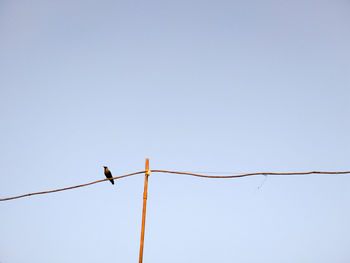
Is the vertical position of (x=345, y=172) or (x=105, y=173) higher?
(x=105, y=173)

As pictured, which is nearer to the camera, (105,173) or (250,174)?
(250,174)

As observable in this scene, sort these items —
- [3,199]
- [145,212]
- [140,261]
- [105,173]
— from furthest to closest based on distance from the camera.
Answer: [105,173] → [3,199] → [145,212] → [140,261]

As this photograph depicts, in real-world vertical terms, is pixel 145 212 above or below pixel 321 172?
below

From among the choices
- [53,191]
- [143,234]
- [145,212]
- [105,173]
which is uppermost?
[105,173]

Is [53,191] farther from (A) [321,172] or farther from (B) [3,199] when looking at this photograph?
(A) [321,172]

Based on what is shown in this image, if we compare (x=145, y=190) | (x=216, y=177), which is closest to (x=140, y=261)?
(x=145, y=190)

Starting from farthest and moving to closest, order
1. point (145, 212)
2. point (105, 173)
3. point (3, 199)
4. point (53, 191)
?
point (105, 173)
point (3, 199)
point (53, 191)
point (145, 212)

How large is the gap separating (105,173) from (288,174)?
10.9 meters

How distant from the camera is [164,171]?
6445 mm

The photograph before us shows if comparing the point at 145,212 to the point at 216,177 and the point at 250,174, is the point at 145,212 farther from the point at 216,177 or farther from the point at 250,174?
the point at 250,174

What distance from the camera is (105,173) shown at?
14391 mm

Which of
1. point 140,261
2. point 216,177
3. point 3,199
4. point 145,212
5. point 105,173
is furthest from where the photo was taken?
point 105,173

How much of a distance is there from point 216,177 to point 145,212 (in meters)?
1.97

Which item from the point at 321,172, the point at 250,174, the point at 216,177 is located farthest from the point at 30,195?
the point at 321,172
